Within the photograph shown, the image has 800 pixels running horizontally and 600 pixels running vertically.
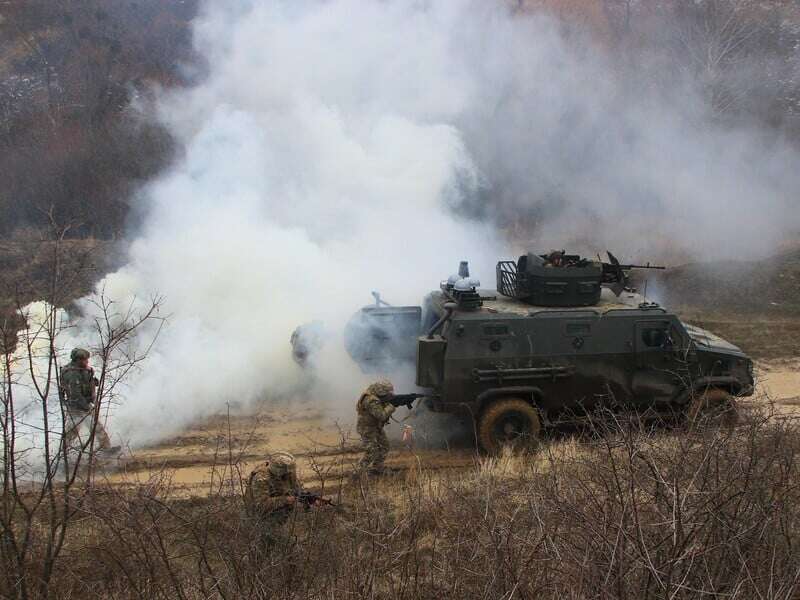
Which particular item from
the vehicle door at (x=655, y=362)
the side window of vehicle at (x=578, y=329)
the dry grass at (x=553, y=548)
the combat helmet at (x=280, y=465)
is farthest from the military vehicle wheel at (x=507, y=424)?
the combat helmet at (x=280, y=465)

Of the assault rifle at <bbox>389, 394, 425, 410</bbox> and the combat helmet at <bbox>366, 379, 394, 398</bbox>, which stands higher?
the combat helmet at <bbox>366, 379, 394, 398</bbox>

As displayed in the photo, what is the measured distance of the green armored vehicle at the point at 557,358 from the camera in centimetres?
841

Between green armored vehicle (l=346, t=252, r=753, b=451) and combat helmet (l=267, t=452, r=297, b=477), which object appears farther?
green armored vehicle (l=346, t=252, r=753, b=451)

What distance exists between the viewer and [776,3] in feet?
90.6

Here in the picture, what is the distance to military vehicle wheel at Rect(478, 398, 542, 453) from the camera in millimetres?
8391

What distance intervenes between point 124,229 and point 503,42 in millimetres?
13580

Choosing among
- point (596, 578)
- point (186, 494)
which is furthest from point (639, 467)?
point (186, 494)

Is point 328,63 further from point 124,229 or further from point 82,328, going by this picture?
point 82,328

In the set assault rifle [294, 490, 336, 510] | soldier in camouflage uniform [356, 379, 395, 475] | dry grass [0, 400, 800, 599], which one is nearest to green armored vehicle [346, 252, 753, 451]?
soldier in camouflage uniform [356, 379, 395, 475]

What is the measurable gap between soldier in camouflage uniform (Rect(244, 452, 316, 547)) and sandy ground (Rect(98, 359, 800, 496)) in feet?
7.27

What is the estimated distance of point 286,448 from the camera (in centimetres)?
919

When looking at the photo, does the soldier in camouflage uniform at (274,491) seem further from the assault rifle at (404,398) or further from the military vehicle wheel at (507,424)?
the military vehicle wheel at (507,424)

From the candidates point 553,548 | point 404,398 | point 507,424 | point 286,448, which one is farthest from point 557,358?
point 553,548

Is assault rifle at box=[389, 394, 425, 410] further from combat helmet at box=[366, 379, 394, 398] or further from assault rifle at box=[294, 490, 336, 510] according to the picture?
assault rifle at box=[294, 490, 336, 510]
